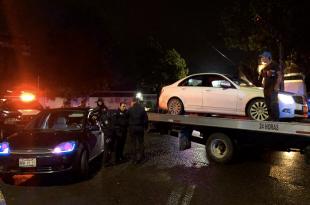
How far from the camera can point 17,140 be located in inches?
319

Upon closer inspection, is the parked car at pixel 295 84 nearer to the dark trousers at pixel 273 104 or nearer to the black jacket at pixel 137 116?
the dark trousers at pixel 273 104

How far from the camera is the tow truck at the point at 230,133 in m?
8.23

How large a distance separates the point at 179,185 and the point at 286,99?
3.51m

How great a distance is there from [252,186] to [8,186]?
486 centimetres

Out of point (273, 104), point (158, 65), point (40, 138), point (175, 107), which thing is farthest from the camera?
point (158, 65)

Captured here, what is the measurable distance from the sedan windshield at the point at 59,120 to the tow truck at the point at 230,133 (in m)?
2.61

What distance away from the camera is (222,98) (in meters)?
10.2

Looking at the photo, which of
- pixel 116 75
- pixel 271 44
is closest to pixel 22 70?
pixel 116 75

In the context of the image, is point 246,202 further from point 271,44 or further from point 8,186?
point 271,44

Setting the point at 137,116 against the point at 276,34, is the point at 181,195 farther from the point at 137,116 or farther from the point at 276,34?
the point at 276,34

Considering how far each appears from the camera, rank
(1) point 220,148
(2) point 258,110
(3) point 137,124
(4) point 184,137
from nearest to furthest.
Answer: (2) point 258,110 → (1) point 220,148 → (3) point 137,124 → (4) point 184,137

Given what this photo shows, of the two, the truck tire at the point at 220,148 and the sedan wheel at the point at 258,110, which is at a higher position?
the sedan wheel at the point at 258,110

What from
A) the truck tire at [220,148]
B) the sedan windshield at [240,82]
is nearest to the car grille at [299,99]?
the sedan windshield at [240,82]

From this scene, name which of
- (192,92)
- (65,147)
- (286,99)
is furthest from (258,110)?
(65,147)
